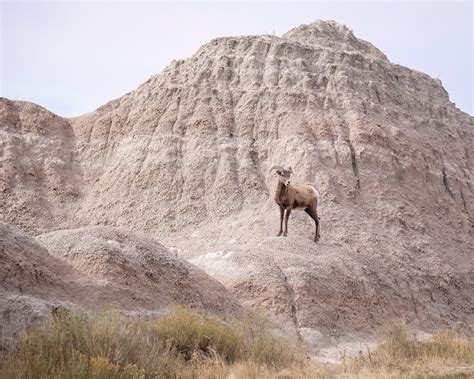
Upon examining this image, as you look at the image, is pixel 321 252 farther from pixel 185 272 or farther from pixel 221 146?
pixel 221 146

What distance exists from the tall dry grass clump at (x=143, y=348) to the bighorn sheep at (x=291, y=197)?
805cm

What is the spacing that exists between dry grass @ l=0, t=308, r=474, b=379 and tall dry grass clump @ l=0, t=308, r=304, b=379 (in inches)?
0.5

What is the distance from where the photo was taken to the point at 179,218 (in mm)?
25094

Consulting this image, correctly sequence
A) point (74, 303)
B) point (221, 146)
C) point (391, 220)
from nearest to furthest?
point (74, 303) → point (391, 220) → point (221, 146)

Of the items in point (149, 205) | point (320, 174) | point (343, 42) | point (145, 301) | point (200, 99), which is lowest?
point (145, 301)

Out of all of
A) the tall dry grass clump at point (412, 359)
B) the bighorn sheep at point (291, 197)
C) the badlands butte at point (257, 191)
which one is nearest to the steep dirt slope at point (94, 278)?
the badlands butte at point (257, 191)

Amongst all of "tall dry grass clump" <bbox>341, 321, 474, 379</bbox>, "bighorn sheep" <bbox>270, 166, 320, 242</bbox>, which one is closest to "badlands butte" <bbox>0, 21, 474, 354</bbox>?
"bighorn sheep" <bbox>270, 166, 320, 242</bbox>

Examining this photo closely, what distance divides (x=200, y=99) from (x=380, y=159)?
9.49 m

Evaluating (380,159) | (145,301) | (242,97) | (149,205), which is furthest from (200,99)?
(145,301)

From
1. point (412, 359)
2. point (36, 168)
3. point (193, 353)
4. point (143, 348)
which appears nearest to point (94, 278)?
point (193, 353)

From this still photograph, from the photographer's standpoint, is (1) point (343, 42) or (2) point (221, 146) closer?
(2) point (221, 146)

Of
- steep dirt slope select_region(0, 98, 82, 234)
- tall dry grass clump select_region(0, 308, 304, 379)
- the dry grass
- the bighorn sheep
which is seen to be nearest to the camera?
tall dry grass clump select_region(0, 308, 304, 379)

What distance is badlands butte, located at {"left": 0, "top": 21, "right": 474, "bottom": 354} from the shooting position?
48.8 feet

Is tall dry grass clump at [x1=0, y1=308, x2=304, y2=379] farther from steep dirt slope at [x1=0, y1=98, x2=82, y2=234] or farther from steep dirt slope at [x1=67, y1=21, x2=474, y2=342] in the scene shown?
steep dirt slope at [x1=0, y1=98, x2=82, y2=234]
